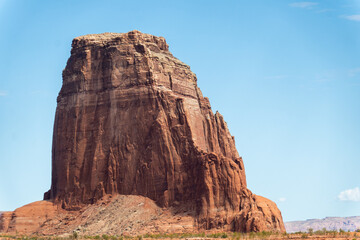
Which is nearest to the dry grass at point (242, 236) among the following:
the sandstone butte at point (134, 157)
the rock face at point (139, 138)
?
the sandstone butte at point (134, 157)

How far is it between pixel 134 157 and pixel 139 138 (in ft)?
6.59

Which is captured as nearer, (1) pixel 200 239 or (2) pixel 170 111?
(1) pixel 200 239

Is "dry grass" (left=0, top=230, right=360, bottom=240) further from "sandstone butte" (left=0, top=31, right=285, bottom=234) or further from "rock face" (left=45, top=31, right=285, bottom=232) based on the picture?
"rock face" (left=45, top=31, right=285, bottom=232)

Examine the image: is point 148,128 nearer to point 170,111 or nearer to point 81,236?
point 170,111

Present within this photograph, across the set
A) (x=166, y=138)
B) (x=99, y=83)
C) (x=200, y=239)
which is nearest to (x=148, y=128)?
(x=166, y=138)

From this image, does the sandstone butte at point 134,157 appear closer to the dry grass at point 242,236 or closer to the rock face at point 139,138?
the rock face at point 139,138

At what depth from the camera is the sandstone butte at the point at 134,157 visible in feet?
224

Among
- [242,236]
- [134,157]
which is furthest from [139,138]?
[242,236]

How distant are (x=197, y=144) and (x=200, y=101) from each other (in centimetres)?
905

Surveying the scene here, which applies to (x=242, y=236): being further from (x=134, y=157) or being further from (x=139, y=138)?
(x=139, y=138)

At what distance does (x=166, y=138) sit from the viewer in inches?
2884

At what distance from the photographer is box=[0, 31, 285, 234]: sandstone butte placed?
68125 millimetres

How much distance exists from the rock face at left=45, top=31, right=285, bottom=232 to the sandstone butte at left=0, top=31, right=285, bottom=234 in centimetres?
10

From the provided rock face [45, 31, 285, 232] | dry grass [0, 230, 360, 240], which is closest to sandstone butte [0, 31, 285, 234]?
rock face [45, 31, 285, 232]
